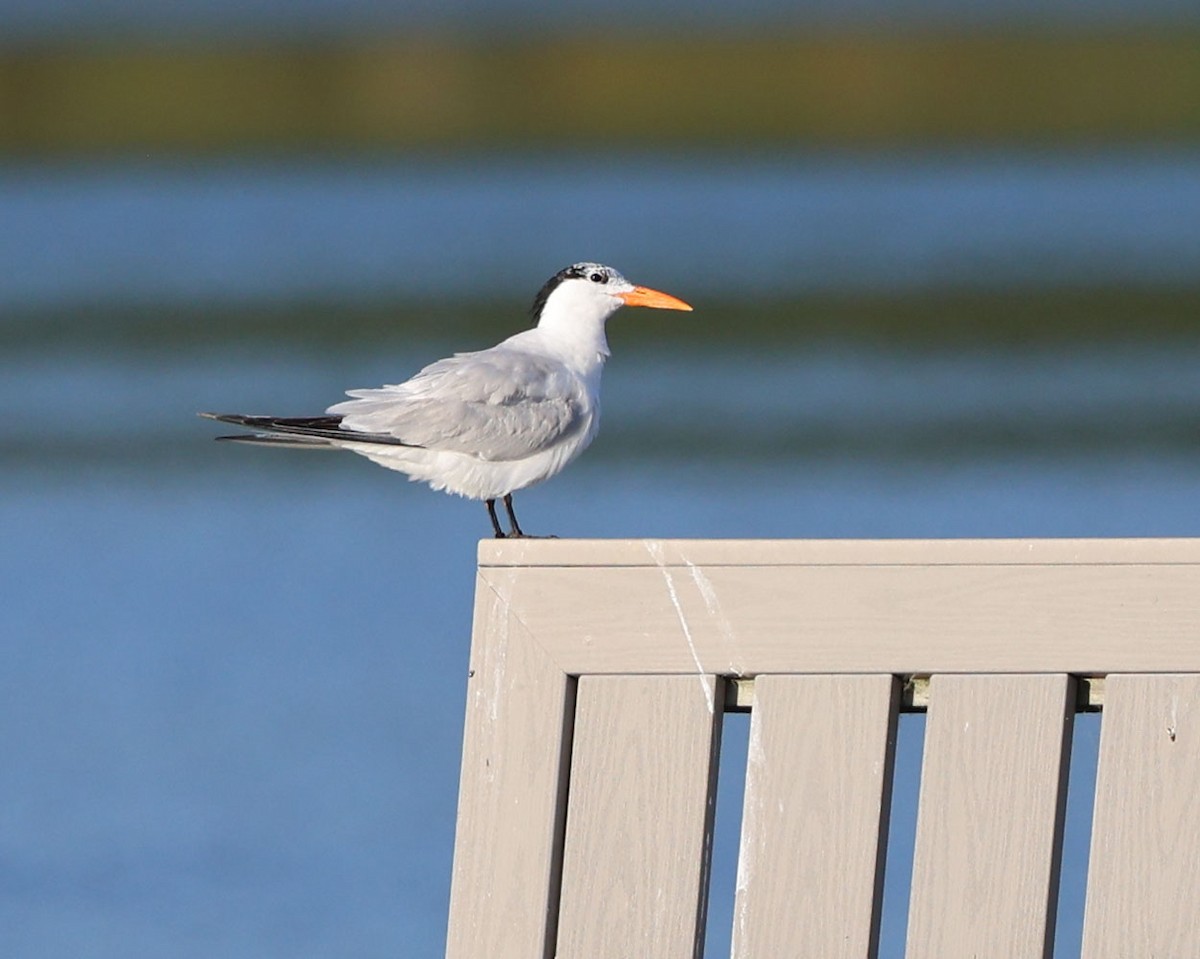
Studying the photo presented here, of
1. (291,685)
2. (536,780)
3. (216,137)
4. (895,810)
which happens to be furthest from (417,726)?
(216,137)

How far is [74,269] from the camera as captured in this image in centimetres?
1274

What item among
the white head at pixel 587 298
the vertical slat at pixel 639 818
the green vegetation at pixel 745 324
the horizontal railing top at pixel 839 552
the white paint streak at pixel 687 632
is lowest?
the vertical slat at pixel 639 818

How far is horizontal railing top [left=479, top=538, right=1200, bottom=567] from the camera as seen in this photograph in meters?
1.84

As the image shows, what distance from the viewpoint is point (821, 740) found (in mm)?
1877

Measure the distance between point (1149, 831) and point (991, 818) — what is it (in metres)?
0.13

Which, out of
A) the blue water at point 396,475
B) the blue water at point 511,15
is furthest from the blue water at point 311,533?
the blue water at point 511,15

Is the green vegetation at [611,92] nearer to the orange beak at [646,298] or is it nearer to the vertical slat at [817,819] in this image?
the orange beak at [646,298]

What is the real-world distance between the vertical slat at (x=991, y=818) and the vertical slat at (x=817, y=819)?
44mm

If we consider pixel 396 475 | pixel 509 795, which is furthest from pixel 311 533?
pixel 509 795

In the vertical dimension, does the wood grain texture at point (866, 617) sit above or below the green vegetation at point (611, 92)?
below

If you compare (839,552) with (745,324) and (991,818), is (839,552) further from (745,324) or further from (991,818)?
(745,324)

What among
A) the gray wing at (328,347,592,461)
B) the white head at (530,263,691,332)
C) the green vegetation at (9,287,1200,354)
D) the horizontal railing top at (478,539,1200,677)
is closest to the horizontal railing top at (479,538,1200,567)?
the horizontal railing top at (478,539,1200,677)

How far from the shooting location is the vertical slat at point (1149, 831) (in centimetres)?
178

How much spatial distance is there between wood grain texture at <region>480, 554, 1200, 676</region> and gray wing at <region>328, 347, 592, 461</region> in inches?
67.1
